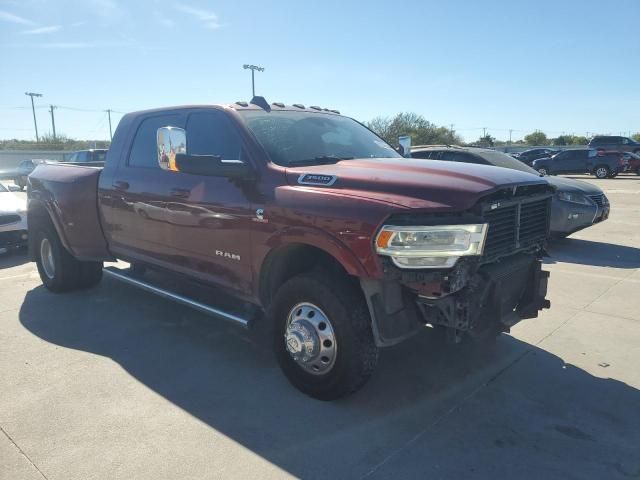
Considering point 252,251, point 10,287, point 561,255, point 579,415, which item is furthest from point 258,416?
point 561,255

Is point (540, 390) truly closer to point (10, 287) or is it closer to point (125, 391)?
point (125, 391)

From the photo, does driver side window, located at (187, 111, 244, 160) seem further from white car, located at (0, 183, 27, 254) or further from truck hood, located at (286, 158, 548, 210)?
white car, located at (0, 183, 27, 254)

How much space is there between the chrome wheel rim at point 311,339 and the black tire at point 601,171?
85.0 feet

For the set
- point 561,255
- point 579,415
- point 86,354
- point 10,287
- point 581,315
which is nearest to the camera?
point 579,415

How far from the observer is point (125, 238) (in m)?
5.03

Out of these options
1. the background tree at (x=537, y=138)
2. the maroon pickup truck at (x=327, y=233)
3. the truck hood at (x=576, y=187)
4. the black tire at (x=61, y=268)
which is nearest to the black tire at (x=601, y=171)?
the truck hood at (x=576, y=187)

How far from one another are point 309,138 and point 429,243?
5.46 ft

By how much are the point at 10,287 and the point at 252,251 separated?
14.4ft

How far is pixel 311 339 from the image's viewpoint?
3.28 metres

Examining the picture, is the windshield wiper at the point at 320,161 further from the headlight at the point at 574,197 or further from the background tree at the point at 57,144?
the background tree at the point at 57,144

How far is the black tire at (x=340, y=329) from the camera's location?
3.07m

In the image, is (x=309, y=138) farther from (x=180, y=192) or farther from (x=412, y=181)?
(x=412, y=181)

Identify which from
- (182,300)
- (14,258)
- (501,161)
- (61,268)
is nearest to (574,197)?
(501,161)

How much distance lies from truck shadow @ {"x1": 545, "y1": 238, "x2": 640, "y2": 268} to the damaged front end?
4.25 metres
